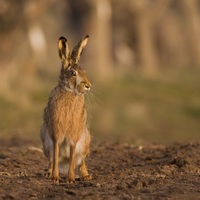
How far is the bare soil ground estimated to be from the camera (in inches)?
297

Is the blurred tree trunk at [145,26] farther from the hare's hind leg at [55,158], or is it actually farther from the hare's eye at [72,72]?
the hare's hind leg at [55,158]

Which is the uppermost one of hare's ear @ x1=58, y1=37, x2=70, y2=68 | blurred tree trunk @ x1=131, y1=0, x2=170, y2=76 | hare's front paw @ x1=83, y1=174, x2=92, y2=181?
blurred tree trunk @ x1=131, y1=0, x2=170, y2=76

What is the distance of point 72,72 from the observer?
862 cm

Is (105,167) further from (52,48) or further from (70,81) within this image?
(52,48)

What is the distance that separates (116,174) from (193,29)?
37.1m

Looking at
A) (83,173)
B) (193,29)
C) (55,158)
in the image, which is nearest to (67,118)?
(55,158)

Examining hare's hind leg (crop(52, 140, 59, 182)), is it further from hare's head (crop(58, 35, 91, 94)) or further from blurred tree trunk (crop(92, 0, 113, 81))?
blurred tree trunk (crop(92, 0, 113, 81))

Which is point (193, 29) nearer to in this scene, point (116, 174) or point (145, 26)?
point (145, 26)

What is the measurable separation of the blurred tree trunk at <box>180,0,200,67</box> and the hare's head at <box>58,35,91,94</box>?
1411 inches

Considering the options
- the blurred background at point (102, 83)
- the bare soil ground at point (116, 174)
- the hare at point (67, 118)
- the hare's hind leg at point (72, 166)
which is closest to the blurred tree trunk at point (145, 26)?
the blurred background at point (102, 83)

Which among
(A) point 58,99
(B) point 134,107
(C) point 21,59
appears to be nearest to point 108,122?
(B) point 134,107

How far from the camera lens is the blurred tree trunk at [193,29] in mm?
44688

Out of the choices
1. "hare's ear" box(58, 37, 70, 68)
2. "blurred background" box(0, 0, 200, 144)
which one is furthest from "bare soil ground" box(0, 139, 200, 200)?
"hare's ear" box(58, 37, 70, 68)

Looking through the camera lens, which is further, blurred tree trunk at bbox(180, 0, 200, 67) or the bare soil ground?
blurred tree trunk at bbox(180, 0, 200, 67)
